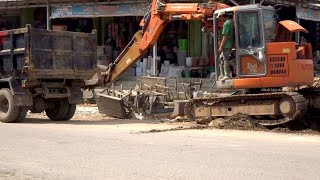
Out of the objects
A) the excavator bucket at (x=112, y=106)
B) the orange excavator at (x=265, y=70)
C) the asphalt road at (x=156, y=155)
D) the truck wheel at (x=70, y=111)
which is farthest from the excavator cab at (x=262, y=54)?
the truck wheel at (x=70, y=111)

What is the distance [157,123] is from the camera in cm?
1675

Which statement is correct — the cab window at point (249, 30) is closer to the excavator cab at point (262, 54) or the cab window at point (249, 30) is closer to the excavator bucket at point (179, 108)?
the excavator cab at point (262, 54)

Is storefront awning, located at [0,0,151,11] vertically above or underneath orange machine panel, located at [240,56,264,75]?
above

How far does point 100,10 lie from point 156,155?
1538cm

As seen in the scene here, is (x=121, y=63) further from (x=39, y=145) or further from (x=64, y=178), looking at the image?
(x=64, y=178)

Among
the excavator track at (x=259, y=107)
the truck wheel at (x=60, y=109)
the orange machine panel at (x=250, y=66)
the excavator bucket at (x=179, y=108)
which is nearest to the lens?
the excavator track at (x=259, y=107)

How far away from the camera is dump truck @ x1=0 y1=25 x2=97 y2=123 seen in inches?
644

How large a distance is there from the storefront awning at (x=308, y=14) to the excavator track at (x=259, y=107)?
1172cm

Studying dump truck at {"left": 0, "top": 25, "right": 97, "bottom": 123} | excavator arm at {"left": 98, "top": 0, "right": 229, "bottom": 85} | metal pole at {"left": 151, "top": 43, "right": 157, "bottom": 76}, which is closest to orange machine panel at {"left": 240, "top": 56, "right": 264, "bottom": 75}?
excavator arm at {"left": 98, "top": 0, "right": 229, "bottom": 85}

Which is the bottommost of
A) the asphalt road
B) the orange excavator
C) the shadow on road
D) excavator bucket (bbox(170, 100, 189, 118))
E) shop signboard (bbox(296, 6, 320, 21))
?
the shadow on road

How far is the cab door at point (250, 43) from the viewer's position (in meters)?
14.2

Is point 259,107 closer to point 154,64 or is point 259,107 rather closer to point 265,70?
point 265,70

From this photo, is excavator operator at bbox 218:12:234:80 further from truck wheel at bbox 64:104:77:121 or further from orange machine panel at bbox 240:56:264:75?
truck wheel at bbox 64:104:77:121

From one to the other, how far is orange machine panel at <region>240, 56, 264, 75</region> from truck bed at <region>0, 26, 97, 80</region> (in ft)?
17.6
